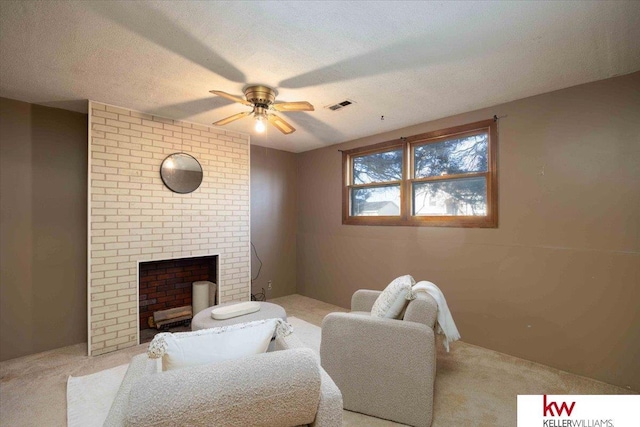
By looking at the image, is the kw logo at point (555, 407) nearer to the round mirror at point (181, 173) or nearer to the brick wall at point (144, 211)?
the brick wall at point (144, 211)

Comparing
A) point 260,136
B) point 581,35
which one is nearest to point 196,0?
point 581,35

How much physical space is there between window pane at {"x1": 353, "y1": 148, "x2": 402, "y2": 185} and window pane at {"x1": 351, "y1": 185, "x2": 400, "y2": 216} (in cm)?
13

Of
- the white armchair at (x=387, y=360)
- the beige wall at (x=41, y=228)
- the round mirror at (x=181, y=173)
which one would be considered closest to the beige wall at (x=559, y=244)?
the white armchair at (x=387, y=360)

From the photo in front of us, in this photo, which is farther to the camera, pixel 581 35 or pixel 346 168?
pixel 346 168

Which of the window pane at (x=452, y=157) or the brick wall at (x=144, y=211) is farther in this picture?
the window pane at (x=452, y=157)

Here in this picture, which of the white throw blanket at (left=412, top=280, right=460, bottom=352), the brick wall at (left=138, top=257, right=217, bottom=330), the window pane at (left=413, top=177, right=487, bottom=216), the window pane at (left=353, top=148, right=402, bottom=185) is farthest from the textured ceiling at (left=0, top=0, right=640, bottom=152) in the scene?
the brick wall at (left=138, top=257, right=217, bottom=330)

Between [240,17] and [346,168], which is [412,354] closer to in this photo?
[240,17]

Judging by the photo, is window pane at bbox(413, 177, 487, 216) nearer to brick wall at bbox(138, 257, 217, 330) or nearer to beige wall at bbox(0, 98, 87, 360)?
brick wall at bbox(138, 257, 217, 330)

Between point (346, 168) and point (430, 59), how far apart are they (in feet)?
7.59

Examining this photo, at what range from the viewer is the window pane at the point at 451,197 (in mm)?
3045

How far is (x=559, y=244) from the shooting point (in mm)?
2527

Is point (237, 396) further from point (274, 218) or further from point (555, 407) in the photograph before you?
point (274, 218)

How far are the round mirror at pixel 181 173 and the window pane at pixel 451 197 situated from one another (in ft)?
8.94

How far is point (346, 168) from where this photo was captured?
14.1ft
